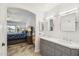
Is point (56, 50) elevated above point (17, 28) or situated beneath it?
situated beneath

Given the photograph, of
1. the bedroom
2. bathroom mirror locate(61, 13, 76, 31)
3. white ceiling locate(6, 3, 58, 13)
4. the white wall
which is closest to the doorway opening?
the bedroom

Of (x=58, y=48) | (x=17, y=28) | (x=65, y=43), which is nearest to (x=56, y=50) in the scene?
(x=58, y=48)

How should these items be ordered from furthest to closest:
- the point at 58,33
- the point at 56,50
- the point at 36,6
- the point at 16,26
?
the point at 58,33
the point at 56,50
the point at 16,26
the point at 36,6

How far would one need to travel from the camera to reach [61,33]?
7.08 feet

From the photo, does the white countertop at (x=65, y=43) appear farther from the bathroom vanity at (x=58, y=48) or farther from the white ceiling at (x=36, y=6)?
the white ceiling at (x=36, y=6)

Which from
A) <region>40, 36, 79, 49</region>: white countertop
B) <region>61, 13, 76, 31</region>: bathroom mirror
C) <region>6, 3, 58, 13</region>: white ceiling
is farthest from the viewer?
<region>61, 13, 76, 31</region>: bathroom mirror

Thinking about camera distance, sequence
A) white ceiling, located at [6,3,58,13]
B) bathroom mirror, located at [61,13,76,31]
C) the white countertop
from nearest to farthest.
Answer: white ceiling, located at [6,3,58,13]
the white countertop
bathroom mirror, located at [61,13,76,31]

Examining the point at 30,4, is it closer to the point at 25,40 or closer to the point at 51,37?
the point at 25,40

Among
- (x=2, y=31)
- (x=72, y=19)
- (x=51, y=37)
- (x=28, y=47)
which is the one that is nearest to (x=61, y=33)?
(x=51, y=37)

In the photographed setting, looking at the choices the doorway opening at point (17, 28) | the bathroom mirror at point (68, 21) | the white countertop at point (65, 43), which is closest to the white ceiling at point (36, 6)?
the doorway opening at point (17, 28)

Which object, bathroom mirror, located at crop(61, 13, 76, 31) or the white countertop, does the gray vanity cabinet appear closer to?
the white countertop

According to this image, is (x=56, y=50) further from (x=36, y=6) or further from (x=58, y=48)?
(x=36, y=6)

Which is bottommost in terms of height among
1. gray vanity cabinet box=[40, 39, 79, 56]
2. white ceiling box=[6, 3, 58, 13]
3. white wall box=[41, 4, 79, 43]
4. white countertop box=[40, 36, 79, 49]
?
gray vanity cabinet box=[40, 39, 79, 56]

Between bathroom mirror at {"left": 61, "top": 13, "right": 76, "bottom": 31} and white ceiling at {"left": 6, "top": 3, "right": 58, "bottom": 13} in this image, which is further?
bathroom mirror at {"left": 61, "top": 13, "right": 76, "bottom": 31}
